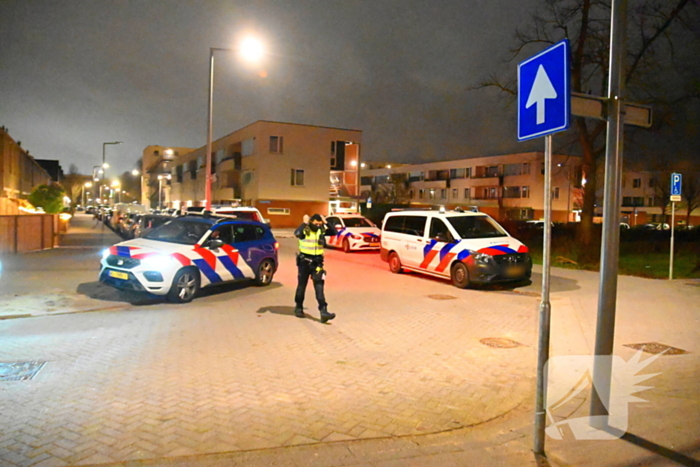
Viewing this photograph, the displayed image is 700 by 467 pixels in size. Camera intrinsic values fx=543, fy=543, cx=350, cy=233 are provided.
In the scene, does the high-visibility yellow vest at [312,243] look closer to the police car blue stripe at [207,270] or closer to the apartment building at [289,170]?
the police car blue stripe at [207,270]

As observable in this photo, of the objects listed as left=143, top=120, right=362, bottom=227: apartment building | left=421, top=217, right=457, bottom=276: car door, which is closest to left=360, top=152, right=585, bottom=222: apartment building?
left=143, top=120, right=362, bottom=227: apartment building

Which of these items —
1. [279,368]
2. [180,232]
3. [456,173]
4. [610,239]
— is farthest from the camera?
[456,173]

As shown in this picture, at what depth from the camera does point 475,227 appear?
45.4 ft

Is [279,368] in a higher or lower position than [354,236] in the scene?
lower

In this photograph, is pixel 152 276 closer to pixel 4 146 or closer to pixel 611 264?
pixel 611 264

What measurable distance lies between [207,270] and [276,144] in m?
42.7

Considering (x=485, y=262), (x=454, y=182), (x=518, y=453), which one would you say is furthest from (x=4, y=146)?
(x=454, y=182)

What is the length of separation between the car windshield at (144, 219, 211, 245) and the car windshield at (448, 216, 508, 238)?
6136 millimetres

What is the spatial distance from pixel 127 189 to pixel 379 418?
118880 millimetres

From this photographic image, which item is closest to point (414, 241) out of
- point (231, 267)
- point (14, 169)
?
point (231, 267)

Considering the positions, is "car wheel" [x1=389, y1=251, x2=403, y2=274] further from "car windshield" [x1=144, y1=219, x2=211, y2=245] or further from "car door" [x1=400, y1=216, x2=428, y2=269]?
"car windshield" [x1=144, y1=219, x2=211, y2=245]

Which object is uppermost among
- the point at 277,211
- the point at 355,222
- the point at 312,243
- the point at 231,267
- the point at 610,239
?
the point at 277,211

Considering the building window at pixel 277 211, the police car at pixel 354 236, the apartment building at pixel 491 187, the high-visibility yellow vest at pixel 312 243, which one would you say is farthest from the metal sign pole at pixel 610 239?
the apartment building at pixel 491 187

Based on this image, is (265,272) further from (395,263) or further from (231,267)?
(395,263)
